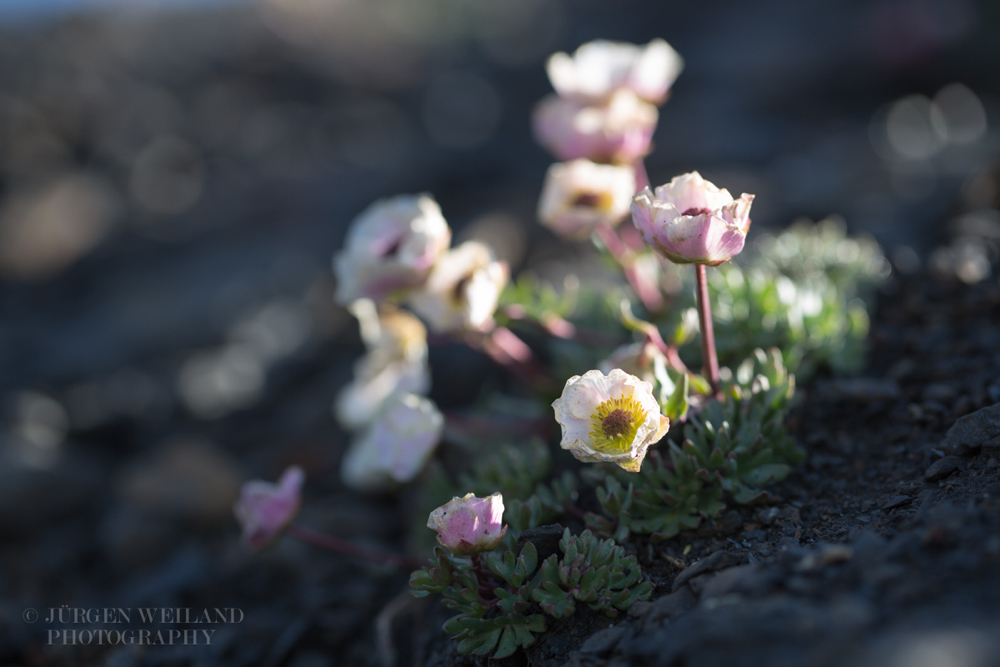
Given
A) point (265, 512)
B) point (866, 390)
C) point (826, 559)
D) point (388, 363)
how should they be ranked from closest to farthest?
point (826, 559), point (265, 512), point (866, 390), point (388, 363)

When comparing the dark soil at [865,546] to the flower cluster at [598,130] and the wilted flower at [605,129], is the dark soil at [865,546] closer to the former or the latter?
the flower cluster at [598,130]

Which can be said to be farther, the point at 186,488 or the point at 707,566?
the point at 186,488

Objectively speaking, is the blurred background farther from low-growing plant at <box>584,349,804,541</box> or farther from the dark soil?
low-growing plant at <box>584,349,804,541</box>

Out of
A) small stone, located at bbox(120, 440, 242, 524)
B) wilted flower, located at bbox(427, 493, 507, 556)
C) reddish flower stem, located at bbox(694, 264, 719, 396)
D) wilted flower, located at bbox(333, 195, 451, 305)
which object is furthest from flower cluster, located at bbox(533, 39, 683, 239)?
small stone, located at bbox(120, 440, 242, 524)

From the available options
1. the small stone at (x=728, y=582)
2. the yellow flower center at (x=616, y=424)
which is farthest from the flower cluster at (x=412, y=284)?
the small stone at (x=728, y=582)

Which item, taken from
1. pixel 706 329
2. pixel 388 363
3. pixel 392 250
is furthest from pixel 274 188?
pixel 706 329

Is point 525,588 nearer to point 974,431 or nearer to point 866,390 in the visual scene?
point 974,431
